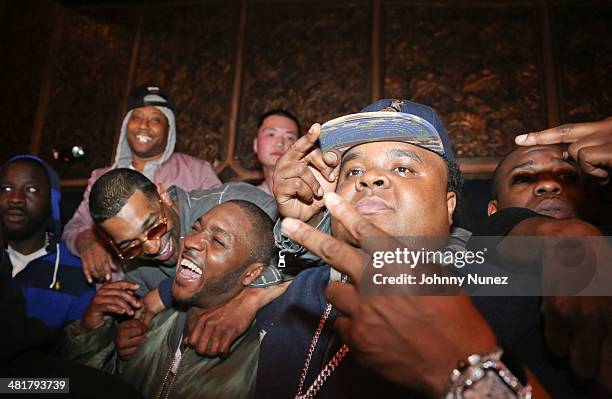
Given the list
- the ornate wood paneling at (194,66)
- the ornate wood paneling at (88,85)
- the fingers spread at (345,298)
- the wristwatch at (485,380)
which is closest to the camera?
the wristwatch at (485,380)

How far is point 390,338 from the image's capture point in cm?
104

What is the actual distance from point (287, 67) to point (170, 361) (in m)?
3.27

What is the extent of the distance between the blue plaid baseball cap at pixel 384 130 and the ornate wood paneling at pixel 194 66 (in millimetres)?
2897

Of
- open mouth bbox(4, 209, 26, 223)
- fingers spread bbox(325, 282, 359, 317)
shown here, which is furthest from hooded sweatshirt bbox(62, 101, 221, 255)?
fingers spread bbox(325, 282, 359, 317)

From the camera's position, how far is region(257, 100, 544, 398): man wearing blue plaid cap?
103 centimetres

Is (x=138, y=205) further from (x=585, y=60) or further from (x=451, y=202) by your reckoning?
(x=585, y=60)

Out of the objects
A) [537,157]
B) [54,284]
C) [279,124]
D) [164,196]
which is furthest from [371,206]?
[54,284]

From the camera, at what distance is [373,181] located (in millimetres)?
1574

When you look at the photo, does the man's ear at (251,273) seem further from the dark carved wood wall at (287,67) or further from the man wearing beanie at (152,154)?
the dark carved wood wall at (287,67)

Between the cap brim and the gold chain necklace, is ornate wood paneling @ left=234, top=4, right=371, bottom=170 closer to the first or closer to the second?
the cap brim

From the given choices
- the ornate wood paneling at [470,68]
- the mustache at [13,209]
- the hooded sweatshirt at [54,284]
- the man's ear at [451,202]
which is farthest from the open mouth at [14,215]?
the ornate wood paneling at [470,68]

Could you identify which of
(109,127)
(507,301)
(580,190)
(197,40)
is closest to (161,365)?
(507,301)

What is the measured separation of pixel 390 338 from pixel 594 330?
0.46 meters

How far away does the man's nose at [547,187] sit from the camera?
1993 mm
